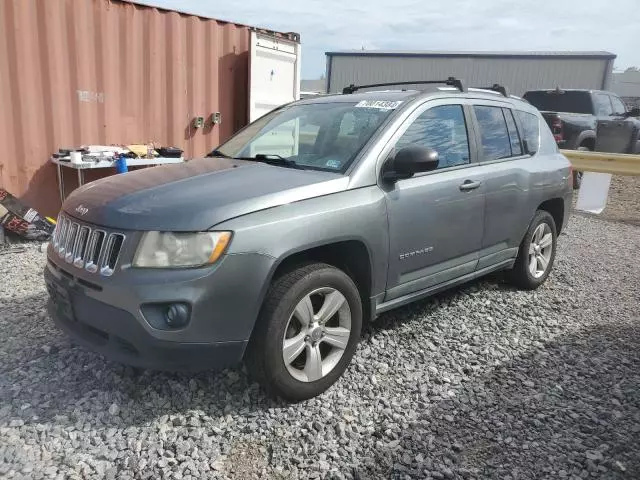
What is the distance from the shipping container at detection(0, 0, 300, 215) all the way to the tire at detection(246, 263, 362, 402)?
183 inches

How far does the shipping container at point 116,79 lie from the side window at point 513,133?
434 cm

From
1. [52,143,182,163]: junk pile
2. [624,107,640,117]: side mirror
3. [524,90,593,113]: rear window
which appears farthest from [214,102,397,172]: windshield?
[624,107,640,117]: side mirror

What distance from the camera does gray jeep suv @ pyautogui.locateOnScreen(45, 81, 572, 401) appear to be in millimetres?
2525

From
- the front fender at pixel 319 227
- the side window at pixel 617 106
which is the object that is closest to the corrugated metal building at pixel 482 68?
the side window at pixel 617 106

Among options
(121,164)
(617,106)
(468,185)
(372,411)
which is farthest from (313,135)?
(617,106)

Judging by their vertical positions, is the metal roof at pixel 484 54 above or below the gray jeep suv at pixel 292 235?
above

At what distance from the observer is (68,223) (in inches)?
117

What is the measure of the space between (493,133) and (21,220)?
4.93m

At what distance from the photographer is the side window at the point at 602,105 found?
1155cm

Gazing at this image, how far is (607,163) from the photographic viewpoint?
28.5 ft

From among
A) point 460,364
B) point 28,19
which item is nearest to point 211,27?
point 28,19

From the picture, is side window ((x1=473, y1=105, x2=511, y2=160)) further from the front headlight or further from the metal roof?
the metal roof

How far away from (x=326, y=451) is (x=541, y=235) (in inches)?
128

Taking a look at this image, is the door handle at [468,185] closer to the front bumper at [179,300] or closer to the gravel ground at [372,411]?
the gravel ground at [372,411]
